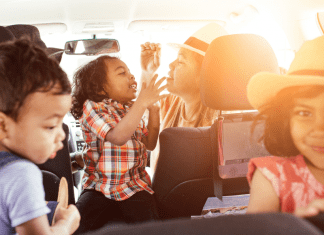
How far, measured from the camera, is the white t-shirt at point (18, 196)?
2.31 feet

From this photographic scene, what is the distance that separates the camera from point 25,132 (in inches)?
28.6

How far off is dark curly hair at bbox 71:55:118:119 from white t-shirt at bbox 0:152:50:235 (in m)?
0.87

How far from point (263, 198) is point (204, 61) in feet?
2.16

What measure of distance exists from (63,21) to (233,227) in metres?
2.58

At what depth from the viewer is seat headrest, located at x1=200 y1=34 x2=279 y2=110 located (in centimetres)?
121

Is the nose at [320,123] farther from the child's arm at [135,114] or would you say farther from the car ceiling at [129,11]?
the car ceiling at [129,11]

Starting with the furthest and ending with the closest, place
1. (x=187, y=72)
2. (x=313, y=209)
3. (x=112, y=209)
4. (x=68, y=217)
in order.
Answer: (x=187, y=72) → (x=112, y=209) → (x=68, y=217) → (x=313, y=209)

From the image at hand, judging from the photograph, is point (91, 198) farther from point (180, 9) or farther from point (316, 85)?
point (180, 9)

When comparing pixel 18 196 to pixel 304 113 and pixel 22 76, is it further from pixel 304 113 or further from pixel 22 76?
pixel 304 113

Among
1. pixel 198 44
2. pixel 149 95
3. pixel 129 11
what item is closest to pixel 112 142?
pixel 149 95

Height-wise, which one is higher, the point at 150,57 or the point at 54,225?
the point at 150,57

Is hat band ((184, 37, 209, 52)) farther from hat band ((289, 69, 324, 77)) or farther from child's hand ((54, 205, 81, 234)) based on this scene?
child's hand ((54, 205, 81, 234))

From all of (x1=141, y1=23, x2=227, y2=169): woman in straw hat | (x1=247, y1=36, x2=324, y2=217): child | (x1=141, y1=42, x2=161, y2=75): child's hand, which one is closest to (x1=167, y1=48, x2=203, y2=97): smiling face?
(x1=141, y1=23, x2=227, y2=169): woman in straw hat

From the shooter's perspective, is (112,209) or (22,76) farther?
(112,209)
